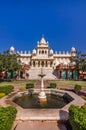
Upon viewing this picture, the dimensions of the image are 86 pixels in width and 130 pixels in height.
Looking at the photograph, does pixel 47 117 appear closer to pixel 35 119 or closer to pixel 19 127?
pixel 35 119

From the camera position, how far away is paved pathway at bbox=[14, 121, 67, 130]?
10836mm

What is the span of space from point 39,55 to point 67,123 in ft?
236

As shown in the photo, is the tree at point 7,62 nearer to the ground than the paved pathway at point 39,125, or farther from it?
farther from it

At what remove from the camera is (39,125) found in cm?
1135

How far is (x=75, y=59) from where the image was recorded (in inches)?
2247

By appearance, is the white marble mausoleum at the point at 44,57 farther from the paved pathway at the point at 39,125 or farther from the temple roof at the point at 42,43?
the paved pathway at the point at 39,125

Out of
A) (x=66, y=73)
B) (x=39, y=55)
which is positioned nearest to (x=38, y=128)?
(x=66, y=73)

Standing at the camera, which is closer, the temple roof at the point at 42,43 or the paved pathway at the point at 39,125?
the paved pathway at the point at 39,125

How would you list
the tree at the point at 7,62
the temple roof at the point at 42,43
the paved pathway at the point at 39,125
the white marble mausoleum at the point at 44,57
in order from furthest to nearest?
1. the temple roof at the point at 42,43
2. the white marble mausoleum at the point at 44,57
3. the tree at the point at 7,62
4. the paved pathway at the point at 39,125

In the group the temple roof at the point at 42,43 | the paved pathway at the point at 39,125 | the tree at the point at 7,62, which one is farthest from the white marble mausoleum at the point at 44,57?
the paved pathway at the point at 39,125

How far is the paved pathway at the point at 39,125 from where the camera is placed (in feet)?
35.6

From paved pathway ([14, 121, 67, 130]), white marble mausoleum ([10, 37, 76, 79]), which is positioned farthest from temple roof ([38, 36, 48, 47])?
paved pathway ([14, 121, 67, 130])

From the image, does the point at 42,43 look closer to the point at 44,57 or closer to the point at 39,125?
the point at 44,57

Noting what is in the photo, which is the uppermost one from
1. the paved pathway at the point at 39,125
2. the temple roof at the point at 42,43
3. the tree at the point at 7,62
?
the temple roof at the point at 42,43
